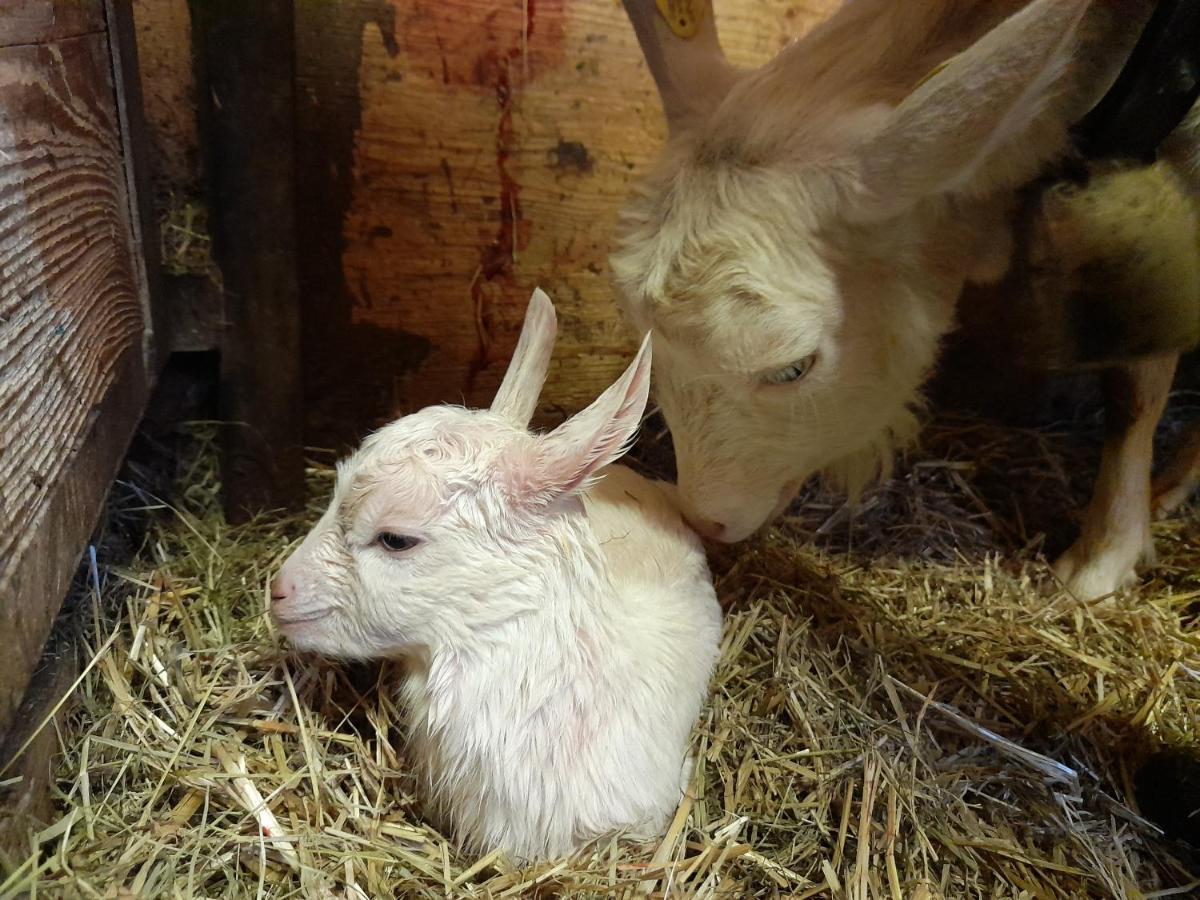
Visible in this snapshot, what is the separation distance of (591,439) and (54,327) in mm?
1064

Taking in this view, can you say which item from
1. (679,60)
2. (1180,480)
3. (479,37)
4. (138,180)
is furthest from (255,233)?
(1180,480)

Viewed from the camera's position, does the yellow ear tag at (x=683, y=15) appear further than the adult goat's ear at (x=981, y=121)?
Yes

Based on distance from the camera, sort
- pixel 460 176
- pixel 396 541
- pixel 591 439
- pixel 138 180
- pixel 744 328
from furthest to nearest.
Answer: pixel 460 176 < pixel 138 180 < pixel 744 328 < pixel 396 541 < pixel 591 439

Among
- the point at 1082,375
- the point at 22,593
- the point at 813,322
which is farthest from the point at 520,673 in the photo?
the point at 1082,375

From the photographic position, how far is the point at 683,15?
7.82ft

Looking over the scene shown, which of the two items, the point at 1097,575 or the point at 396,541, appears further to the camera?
the point at 1097,575

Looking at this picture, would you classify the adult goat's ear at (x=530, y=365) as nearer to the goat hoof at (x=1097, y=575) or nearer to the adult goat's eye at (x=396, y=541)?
the adult goat's eye at (x=396, y=541)

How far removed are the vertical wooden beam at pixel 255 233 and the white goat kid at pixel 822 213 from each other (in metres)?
1.06

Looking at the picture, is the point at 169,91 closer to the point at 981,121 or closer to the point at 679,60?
the point at 679,60

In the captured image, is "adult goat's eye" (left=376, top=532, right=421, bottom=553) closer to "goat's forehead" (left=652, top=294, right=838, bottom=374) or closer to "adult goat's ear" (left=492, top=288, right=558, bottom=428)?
"adult goat's ear" (left=492, top=288, right=558, bottom=428)

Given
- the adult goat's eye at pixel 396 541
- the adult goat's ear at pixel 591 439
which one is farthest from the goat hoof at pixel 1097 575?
the adult goat's eye at pixel 396 541

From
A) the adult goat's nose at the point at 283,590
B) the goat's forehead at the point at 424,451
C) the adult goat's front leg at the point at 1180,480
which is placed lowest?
the adult goat's front leg at the point at 1180,480

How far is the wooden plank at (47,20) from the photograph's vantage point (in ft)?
4.91

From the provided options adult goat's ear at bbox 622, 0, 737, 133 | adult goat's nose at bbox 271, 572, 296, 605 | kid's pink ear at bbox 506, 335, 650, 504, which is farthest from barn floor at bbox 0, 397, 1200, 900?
adult goat's ear at bbox 622, 0, 737, 133
